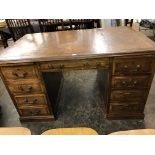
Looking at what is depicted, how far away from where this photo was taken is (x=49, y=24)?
2932 millimetres

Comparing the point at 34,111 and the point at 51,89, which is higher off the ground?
the point at 51,89

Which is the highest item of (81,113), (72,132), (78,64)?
(78,64)

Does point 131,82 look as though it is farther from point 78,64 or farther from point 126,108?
point 78,64

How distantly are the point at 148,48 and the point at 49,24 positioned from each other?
211 cm

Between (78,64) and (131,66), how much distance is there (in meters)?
0.44

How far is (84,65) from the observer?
1.34 m

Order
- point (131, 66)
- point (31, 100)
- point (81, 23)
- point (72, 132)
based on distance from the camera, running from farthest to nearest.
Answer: point (81, 23) < point (31, 100) < point (131, 66) < point (72, 132)

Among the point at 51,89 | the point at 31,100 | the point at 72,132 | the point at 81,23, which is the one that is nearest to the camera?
the point at 72,132

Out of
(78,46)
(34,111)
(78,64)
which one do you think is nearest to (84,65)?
(78,64)

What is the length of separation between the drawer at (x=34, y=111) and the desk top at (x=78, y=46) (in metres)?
0.58

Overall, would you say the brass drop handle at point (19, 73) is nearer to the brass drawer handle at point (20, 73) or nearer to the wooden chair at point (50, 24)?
the brass drawer handle at point (20, 73)

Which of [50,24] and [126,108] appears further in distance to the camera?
[50,24]

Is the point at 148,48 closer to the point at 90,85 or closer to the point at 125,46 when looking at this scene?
the point at 125,46
